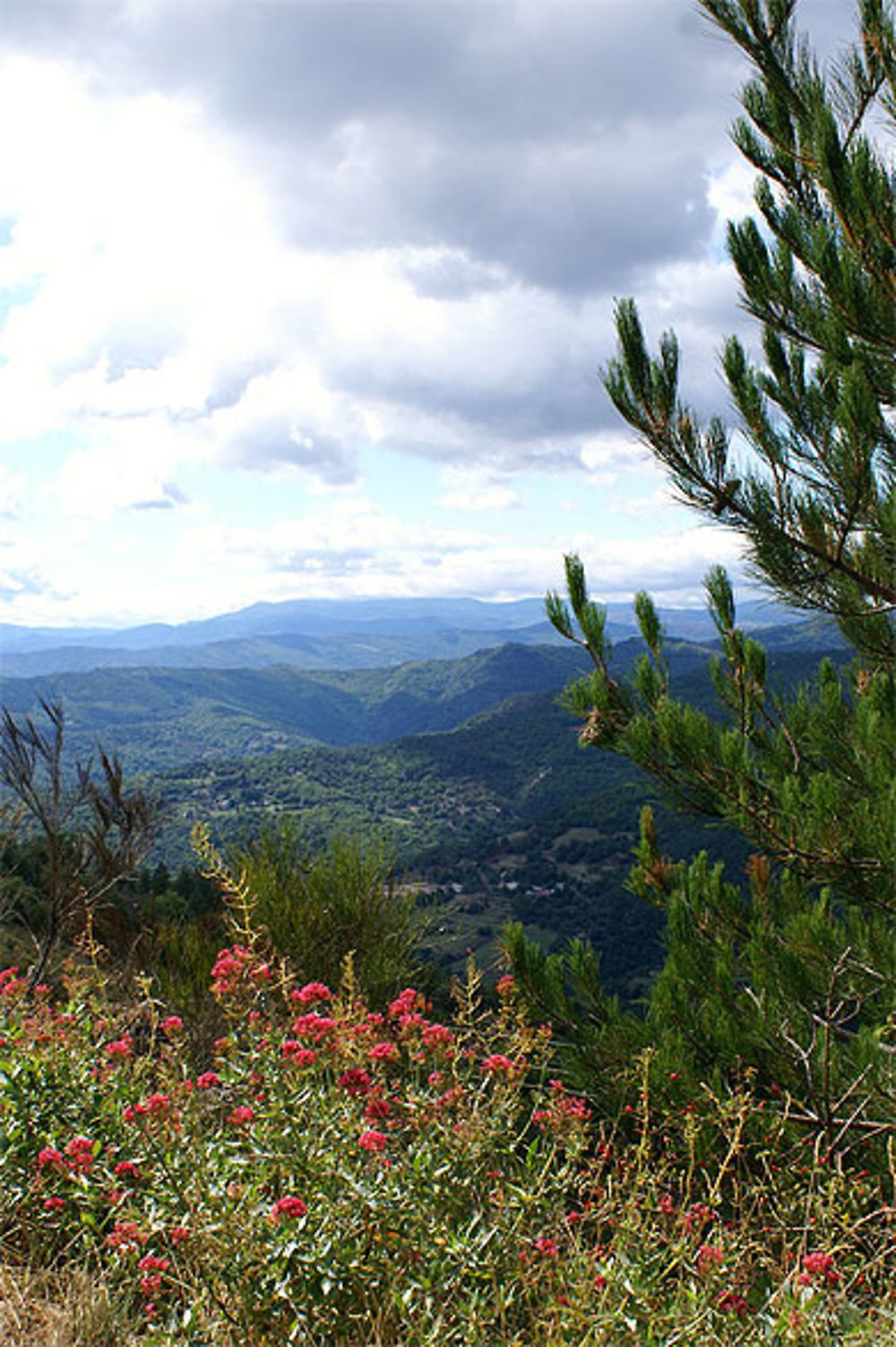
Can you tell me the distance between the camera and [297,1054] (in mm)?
2010

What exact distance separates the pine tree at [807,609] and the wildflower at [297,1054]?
5.31 feet

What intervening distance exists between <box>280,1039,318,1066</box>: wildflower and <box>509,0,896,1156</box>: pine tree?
5.31 feet

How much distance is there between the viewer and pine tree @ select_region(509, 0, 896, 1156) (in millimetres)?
3156

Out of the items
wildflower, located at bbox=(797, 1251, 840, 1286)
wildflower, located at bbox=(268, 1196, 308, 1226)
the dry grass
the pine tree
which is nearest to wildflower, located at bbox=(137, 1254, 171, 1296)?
the dry grass

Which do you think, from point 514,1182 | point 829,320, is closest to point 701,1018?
point 514,1182

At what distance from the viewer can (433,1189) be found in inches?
75.8

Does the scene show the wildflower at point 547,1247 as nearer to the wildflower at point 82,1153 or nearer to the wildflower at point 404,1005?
the wildflower at point 404,1005

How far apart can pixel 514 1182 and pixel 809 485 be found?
8.77ft

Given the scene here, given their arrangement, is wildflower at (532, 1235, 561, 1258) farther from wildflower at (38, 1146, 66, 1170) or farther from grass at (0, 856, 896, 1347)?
wildflower at (38, 1146, 66, 1170)

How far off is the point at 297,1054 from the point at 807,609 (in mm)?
2801

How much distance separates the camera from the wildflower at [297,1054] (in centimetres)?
200

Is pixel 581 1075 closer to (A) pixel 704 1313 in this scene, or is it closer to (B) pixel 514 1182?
(B) pixel 514 1182

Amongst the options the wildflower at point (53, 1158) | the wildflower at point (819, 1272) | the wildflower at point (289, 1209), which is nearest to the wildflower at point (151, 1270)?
the wildflower at point (289, 1209)

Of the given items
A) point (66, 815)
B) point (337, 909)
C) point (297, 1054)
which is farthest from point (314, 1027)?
point (66, 815)
